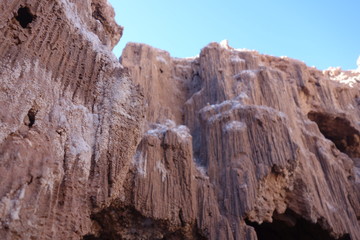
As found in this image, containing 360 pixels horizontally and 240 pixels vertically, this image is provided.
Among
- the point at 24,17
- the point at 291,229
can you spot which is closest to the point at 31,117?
the point at 24,17

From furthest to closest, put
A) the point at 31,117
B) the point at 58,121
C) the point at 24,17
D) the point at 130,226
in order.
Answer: the point at 130,226 < the point at 24,17 < the point at 58,121 < the point at 31,117

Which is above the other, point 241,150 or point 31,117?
point 241,150

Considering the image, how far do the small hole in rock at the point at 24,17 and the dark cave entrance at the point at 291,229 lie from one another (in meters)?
10.7

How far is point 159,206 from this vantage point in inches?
413

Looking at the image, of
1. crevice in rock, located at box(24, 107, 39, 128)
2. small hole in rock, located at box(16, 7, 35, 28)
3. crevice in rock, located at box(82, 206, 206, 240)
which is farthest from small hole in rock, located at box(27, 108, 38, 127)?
crevice in rock, located at box(82, 206, 206, 240)

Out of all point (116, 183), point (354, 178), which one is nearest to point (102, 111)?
point (116, 183)

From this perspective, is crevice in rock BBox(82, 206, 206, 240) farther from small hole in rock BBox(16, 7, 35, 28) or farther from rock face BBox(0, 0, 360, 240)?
small hole in rock BBox(16, 7, 35, 28)

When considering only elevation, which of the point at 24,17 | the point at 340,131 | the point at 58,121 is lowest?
the point at 58,121

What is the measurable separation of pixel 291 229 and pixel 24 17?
13481mm

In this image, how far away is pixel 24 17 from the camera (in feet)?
26.6

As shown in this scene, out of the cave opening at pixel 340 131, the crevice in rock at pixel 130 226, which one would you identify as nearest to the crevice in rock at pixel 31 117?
the crevice in rock at pixel 130 226

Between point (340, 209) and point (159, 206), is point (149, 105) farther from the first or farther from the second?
point (340, 209)

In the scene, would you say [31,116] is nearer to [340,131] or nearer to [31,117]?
[31,117]

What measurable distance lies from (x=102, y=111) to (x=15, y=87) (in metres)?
2.26
